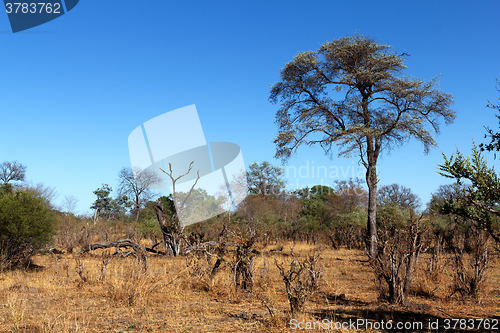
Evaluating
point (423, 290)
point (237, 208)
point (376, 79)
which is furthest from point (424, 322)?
point (237, 208)

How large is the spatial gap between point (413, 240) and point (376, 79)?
33.7ft

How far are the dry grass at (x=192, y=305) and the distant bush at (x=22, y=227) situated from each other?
70.8 inches

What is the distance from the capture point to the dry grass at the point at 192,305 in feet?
17.3

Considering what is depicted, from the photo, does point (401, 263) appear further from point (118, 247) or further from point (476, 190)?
point (118, 247)

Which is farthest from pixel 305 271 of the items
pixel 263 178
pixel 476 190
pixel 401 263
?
pixel 263 178

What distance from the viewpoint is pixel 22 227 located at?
11008 millimetres

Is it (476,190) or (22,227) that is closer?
→ (476,190)

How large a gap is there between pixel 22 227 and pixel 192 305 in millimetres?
7563

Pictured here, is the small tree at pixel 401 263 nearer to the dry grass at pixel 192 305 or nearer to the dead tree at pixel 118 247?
the dry grass at pixel 192 305

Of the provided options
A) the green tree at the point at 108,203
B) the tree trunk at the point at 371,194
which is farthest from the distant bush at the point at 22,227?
the green tree at the point at 108,203

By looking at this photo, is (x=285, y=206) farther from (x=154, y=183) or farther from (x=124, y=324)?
(x=124, y=324)

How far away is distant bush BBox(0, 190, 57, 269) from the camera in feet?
35.6

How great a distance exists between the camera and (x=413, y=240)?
21.5 ft

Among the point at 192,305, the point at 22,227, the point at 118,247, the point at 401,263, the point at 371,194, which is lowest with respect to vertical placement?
the point at 192,305
